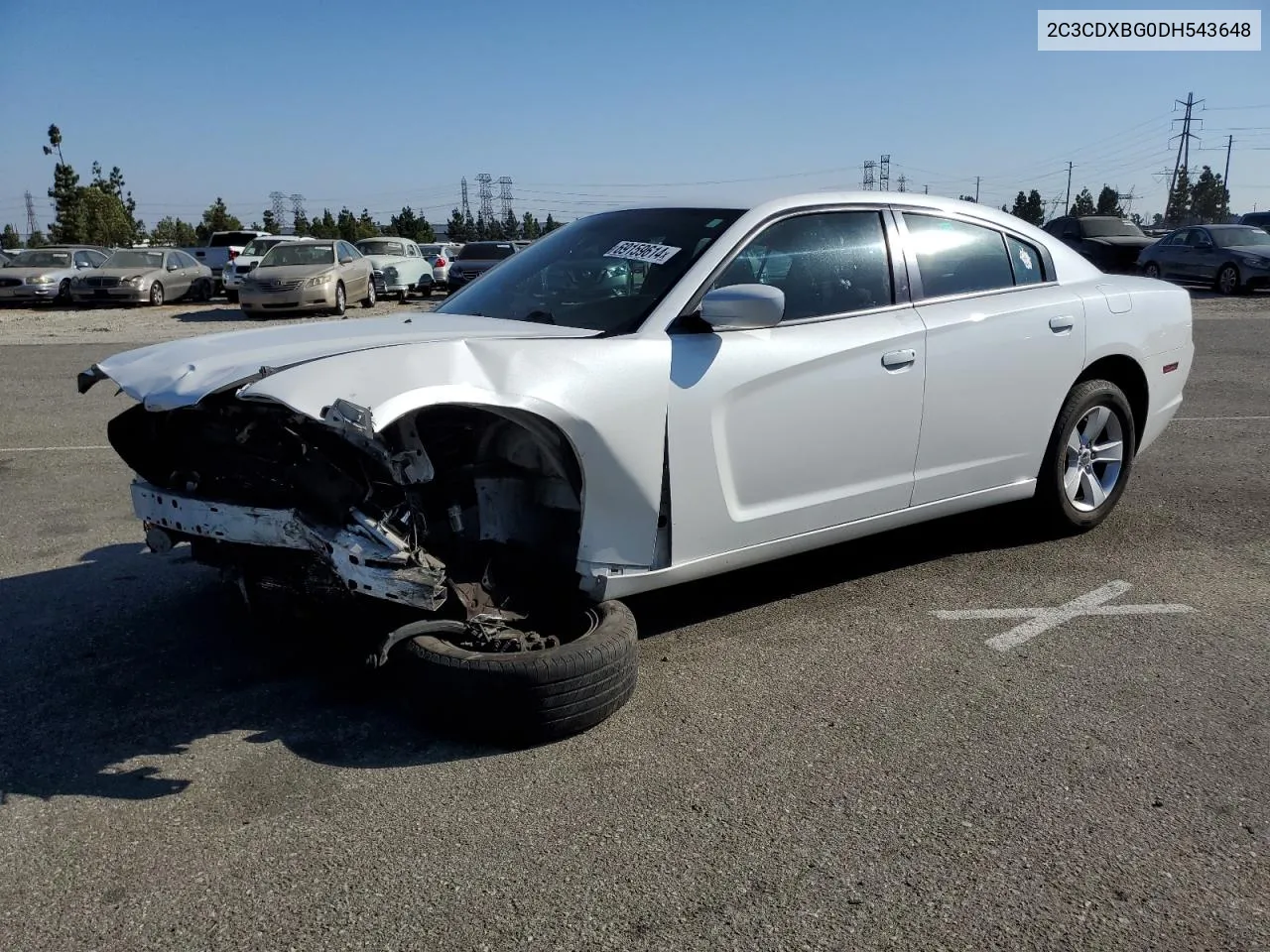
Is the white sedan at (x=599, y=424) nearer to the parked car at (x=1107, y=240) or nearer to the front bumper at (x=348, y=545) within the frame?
the front bumper at (x=348, y=545)

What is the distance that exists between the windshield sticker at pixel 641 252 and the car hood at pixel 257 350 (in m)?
0.50

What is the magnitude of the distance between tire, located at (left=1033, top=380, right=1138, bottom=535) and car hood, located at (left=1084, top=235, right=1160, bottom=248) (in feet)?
81.8

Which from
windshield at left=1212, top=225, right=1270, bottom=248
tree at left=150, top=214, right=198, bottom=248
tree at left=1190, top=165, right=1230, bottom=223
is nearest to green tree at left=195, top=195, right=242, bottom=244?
tree at left=150, top=214, right=198, bottom=248

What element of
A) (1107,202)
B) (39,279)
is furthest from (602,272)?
(1107,202)

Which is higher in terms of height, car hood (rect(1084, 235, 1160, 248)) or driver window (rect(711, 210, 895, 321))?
driver window (rect(711, 210, 895, 321))

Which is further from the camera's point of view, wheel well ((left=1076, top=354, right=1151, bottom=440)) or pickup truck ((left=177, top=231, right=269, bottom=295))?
pickup truck ((left=177, top=231, right=269, bottom=295))

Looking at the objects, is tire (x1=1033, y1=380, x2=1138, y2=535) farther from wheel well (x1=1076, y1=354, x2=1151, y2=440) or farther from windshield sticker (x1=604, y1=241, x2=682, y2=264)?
windshield sticker (x1=604, y1=241, x2=682, y2=264)

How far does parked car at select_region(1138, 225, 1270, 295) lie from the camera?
23.3m

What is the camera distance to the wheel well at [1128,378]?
5.35 meters

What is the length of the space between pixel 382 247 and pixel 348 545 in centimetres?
2766

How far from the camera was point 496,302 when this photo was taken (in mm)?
4457

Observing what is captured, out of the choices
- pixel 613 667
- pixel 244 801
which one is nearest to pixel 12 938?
pixel 244 801

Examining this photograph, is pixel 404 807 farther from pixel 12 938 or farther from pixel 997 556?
pixel 997 556

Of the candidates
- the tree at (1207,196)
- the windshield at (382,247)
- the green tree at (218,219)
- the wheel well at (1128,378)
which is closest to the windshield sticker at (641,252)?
the wheel well at (1128,378)
